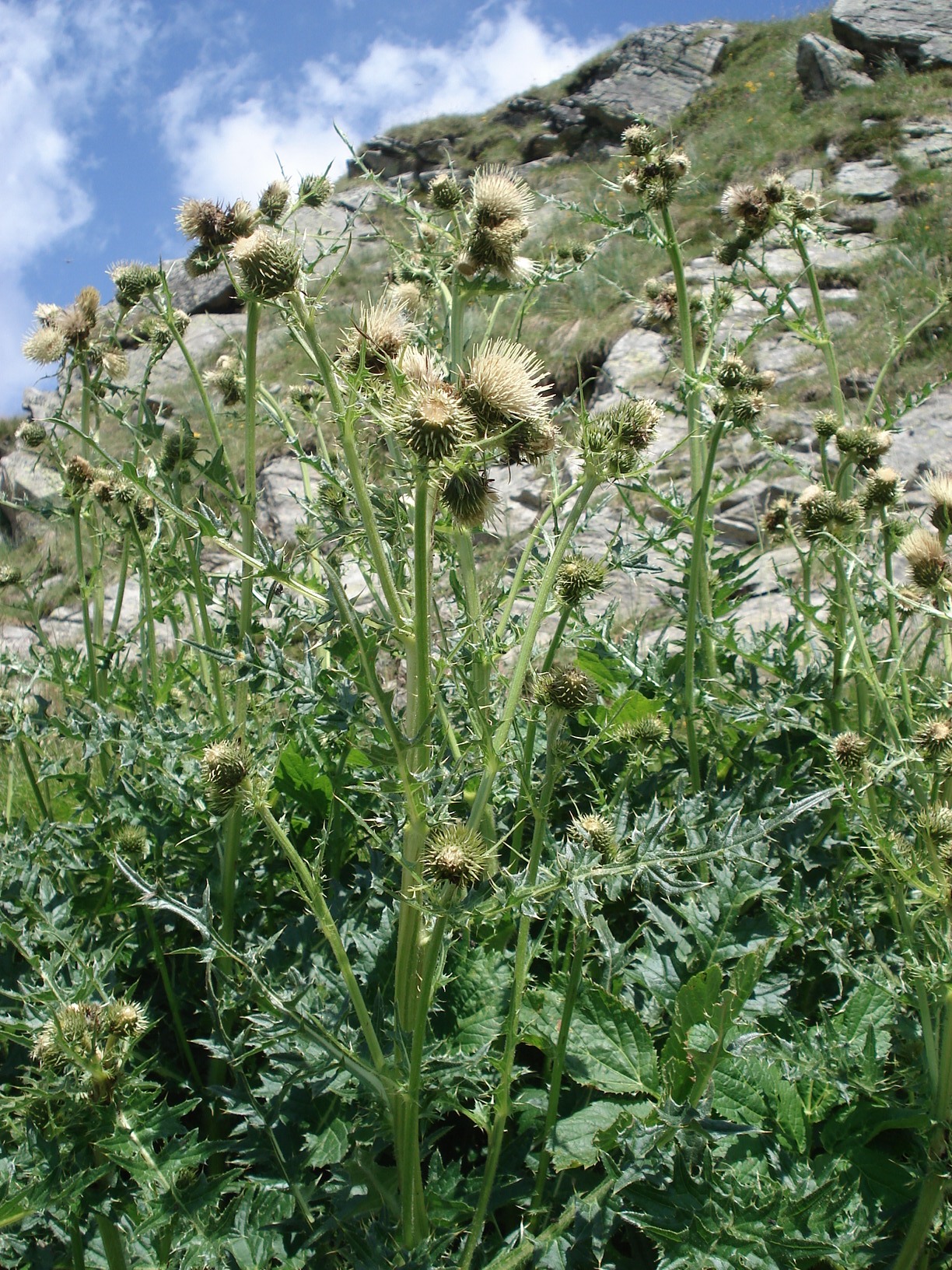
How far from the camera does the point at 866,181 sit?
13961 millimetres

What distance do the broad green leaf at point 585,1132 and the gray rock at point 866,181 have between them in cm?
1410

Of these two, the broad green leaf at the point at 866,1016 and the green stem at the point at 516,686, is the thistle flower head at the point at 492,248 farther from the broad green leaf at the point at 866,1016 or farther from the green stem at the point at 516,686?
the broad green leaf at the point at 866,1016

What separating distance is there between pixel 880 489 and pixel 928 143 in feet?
52.9

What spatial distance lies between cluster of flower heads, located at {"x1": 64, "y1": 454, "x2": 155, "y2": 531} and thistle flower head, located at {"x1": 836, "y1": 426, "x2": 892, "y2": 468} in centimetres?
223

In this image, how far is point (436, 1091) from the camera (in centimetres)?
171

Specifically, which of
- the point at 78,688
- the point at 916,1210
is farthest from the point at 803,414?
the point at 916,1210

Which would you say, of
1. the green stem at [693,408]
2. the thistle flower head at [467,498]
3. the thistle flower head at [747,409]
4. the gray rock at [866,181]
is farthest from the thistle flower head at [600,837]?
the gray rock at [866,181]

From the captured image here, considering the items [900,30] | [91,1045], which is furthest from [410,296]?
[900,30]

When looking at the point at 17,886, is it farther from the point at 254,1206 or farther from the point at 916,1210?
the point at 916,1210

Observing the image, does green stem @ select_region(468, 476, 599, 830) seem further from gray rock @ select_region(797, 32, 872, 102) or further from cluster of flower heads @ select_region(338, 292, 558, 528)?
gray rock @ select_region(797, 32, 872, 102)

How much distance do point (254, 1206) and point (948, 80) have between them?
23325mm

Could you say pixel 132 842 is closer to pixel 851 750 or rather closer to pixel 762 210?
pixel 851 750

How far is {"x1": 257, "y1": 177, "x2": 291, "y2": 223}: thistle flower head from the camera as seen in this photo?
2444 mm

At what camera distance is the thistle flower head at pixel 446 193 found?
2365mm
